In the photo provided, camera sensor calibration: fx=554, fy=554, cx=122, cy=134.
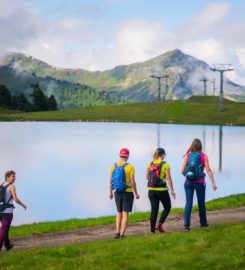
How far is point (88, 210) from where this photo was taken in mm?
39781

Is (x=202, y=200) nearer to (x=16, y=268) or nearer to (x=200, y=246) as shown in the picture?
(x=200, y=246)

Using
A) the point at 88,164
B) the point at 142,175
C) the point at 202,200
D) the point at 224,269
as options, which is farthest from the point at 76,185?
the point at 224,269

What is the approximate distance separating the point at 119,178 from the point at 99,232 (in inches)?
228

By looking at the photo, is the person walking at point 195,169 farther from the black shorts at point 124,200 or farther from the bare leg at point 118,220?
the bare leg at point 118,220

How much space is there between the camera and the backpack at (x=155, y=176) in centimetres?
2123

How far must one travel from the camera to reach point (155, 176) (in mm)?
21281

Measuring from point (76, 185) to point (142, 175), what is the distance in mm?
8597

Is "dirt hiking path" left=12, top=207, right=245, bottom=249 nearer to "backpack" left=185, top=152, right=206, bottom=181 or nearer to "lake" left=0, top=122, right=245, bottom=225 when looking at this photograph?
"backpack" left=185, top=152, right=206, bottom=181

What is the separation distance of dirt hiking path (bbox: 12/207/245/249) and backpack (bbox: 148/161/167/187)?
317 cm

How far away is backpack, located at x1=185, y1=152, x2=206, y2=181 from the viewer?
2145 cm

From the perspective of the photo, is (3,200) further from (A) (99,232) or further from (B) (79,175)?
(B) (79,175)

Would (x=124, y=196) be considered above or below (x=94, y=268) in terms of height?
above

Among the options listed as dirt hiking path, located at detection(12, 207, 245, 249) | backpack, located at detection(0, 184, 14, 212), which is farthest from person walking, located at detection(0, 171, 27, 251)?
dirt hiking path, located at detection(12, 207, 245, 249)

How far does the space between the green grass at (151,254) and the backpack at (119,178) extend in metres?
1.93
